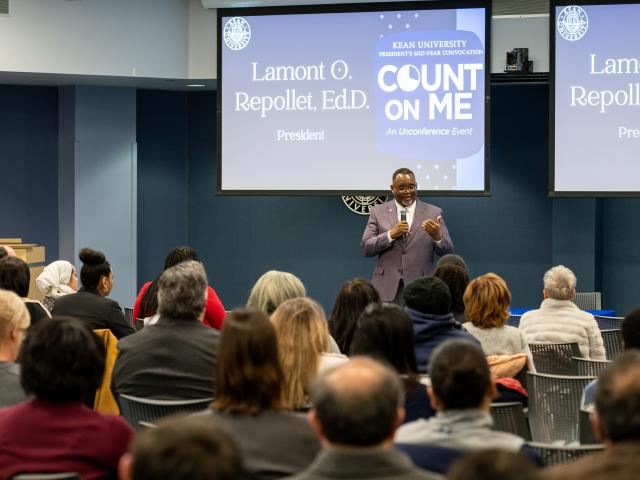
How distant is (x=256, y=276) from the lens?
32.4 feet

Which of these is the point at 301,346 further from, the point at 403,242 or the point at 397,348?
the point at 403,242

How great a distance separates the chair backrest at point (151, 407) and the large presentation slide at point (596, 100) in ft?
16.8

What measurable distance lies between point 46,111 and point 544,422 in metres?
6.75

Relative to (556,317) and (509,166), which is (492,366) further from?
(509,166)

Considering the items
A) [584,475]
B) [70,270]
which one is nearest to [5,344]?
[584,475]

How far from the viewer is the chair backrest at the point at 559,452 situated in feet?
9.09

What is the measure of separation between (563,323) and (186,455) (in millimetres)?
4067

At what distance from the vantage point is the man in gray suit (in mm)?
6922

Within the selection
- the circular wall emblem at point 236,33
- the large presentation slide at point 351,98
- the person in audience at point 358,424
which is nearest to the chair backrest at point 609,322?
the large presentation slide at point 351,98

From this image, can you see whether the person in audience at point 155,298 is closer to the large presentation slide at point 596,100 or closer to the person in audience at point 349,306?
the person in audience at point 349,306

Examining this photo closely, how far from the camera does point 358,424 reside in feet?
6.57

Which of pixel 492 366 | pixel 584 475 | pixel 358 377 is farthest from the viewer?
pixel 492 366

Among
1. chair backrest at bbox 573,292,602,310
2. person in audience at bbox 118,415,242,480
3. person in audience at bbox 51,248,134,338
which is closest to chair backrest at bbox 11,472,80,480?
person in audience at bbox 118,415,242,480

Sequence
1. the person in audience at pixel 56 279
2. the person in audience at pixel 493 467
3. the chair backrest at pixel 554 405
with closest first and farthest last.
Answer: the person in audience at pixel 493 467, the chair backrest at pixel 554 405, the person in audience at pixel 56 279
